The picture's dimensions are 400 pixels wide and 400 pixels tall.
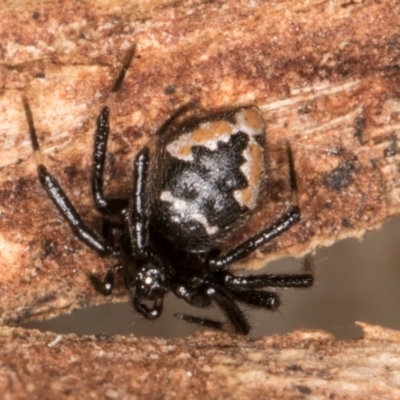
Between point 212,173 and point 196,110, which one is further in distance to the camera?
point 196,110

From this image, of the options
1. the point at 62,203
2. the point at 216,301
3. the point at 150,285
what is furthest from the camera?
Result: the point at 216,301

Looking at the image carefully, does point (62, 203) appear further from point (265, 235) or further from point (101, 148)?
point (265, 235)

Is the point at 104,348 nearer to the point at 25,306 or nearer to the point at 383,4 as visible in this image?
the point at 25,306

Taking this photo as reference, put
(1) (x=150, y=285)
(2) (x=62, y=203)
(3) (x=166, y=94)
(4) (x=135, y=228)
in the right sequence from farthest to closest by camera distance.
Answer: (1) (x=150, y=285) < (4) (x=135, y=228) < (3) (x=166, y=94) < (2) (x=62, y=203)

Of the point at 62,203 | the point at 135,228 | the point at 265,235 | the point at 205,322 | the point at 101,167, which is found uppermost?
the point at 101,167

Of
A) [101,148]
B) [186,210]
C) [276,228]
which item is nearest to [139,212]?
[186,210]

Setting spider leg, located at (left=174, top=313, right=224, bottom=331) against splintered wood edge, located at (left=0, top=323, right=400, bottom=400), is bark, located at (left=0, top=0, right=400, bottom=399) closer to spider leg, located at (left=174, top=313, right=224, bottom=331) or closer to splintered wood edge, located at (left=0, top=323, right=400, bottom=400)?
splintered wood edge, located at (left=0, top=323, right=400, bottom=400)

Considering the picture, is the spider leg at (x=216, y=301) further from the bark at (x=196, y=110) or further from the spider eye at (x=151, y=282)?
the bark at (x=196, y=110)
